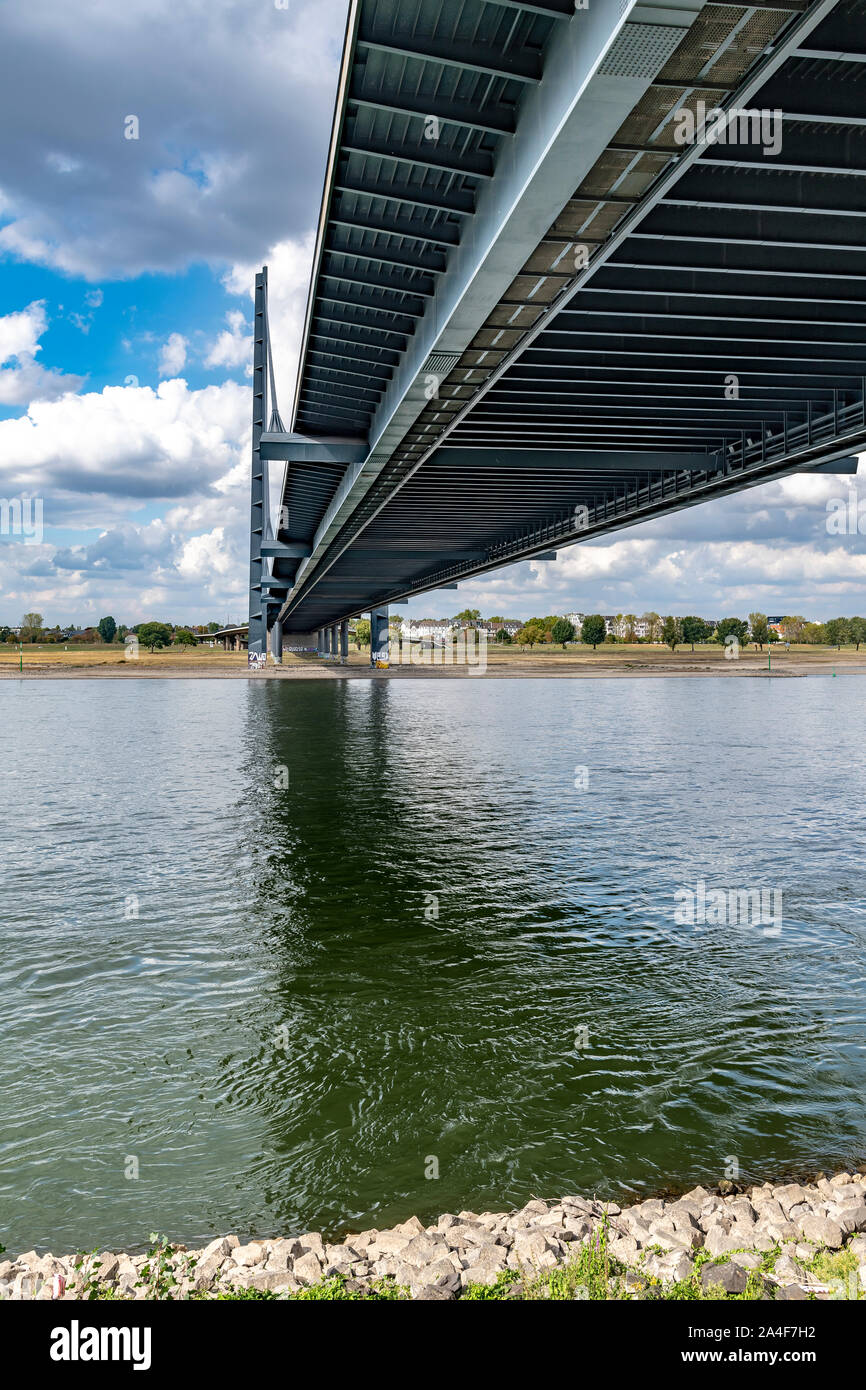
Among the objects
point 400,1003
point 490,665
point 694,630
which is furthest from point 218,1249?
point 694,630

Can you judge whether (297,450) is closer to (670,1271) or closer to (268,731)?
(268,731)

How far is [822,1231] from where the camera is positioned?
5.91 metres

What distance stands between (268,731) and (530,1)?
37.2 m

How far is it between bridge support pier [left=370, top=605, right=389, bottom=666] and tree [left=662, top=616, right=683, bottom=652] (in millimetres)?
68657

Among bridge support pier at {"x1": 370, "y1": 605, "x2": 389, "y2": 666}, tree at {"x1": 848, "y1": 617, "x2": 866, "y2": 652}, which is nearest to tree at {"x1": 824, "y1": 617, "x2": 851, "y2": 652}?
tree at {"x1": 848, "y1": 617, "x2": 866, "y2": 652}

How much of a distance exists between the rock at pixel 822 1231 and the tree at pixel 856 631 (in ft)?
620

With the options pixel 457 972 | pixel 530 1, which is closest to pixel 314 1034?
pixel 457 972

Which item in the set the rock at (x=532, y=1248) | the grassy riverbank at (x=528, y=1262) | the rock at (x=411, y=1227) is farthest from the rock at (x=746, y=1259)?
the rock at (x=411, y=1227)

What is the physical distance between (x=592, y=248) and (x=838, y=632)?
7635 inches

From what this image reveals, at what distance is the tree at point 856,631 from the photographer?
17925 cm

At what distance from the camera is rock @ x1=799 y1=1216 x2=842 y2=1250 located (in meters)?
5.84

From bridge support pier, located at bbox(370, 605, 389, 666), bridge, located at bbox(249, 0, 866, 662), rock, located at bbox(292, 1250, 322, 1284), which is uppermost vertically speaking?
bridge, located at bbox(249, 0, 866, 662)

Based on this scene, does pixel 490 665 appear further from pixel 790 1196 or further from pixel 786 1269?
pixel 786 1269

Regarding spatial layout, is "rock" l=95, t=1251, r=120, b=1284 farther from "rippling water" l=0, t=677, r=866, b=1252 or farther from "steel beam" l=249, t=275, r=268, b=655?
"steel beam" l=249, t=275, r=268, b=655
